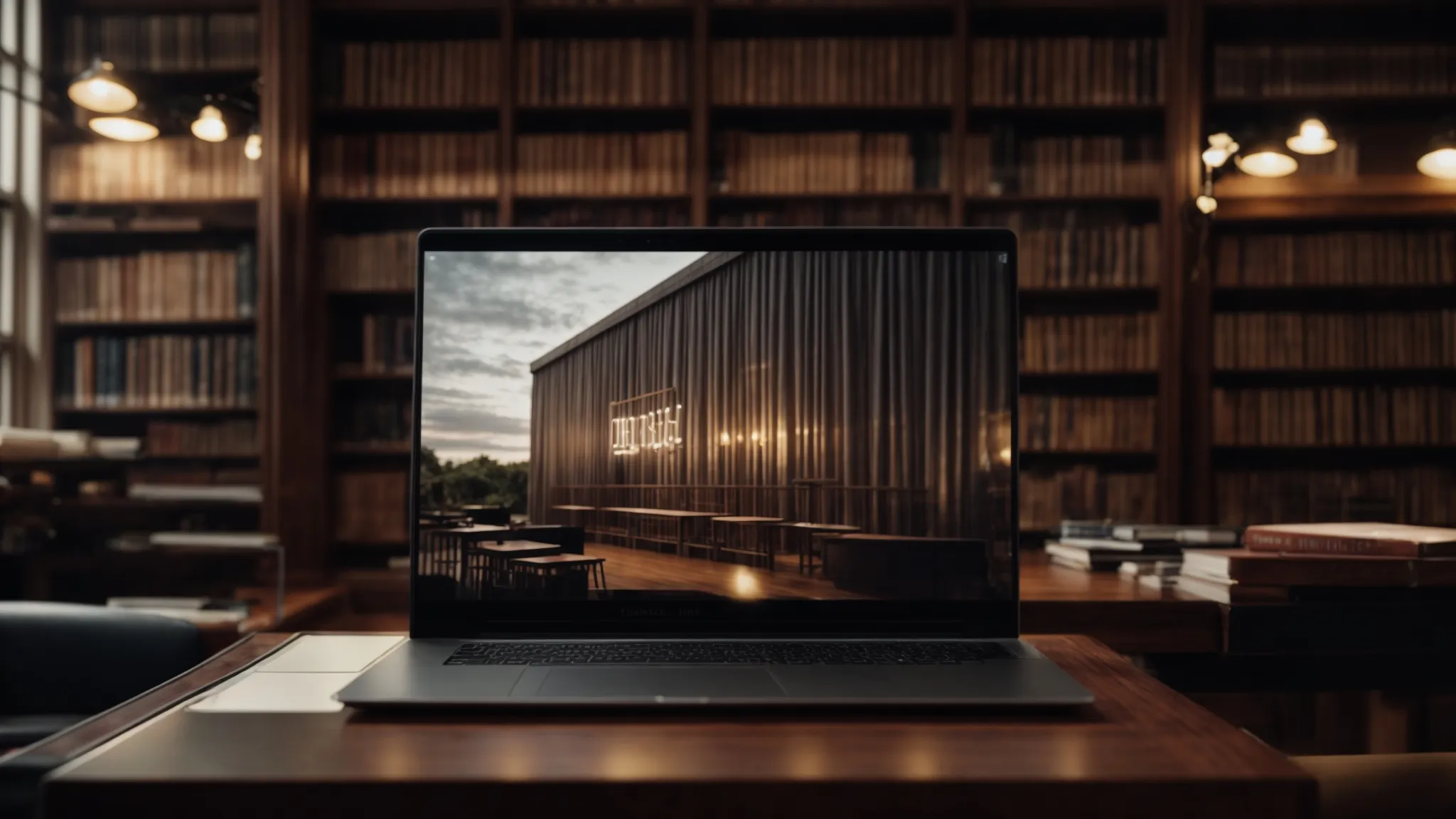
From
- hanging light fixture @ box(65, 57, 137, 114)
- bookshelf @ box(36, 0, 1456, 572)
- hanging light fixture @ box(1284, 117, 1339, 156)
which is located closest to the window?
bookshelf @ box(36, 0, 1456, 572)

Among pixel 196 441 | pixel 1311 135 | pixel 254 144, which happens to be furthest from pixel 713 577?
pixel 196 441

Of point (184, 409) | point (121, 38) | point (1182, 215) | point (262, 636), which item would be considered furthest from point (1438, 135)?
point (121, 38)

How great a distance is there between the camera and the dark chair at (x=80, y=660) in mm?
1173

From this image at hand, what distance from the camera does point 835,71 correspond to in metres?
2.89

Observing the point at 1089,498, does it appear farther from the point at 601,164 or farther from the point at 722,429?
the point at 722,429

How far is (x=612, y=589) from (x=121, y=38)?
3145 millimetres

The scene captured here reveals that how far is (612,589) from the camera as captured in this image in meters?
0.88

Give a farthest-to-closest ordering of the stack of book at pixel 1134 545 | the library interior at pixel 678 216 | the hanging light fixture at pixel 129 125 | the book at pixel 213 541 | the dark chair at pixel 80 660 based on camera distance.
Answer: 1. the library interior at pixel 678 216
2. the hanging light fixture at pixel 129 125
3. the book at pixel 213 541
4. the stack of book at pixel 1134 545
5. the dark chair at pixel 80 660

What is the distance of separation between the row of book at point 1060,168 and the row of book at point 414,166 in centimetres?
159

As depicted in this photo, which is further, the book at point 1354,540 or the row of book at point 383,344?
the row of book at point 383,344

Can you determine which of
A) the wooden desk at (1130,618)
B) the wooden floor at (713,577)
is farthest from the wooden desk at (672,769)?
the wooden desk at (1130,618)

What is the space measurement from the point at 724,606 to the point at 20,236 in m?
3.11

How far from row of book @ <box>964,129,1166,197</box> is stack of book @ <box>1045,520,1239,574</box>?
1.31m

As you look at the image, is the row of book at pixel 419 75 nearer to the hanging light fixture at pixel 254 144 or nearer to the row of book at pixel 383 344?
the hanging light fixture at pixel 254 144
